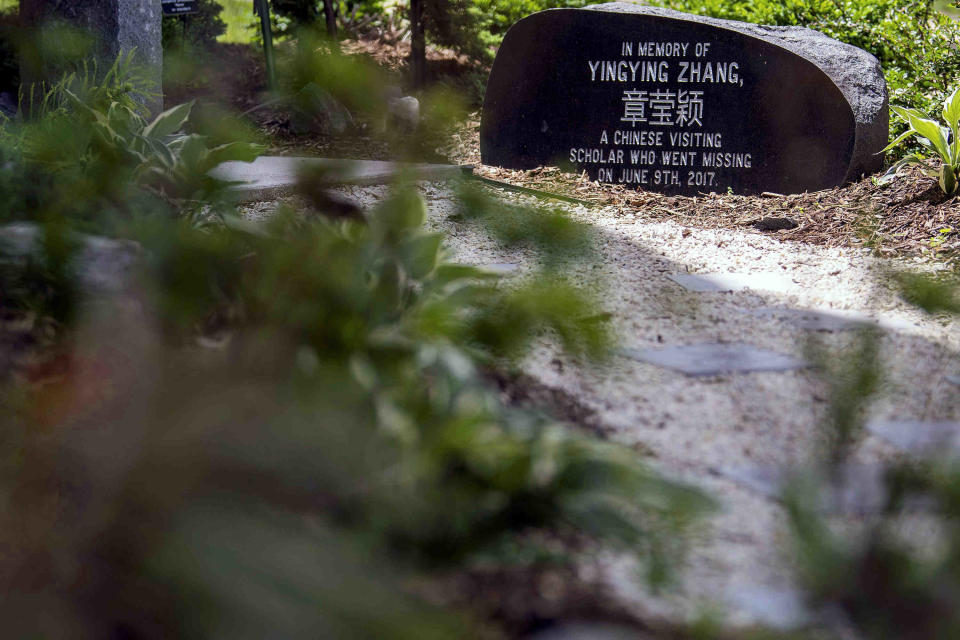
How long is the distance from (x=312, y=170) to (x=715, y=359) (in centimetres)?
170

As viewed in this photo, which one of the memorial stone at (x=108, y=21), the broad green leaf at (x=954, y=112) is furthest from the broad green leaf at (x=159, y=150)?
the broad green leaf at (x=954, y=112)

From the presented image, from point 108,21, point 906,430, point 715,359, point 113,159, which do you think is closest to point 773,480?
point 906,430

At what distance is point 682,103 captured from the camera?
5.00m

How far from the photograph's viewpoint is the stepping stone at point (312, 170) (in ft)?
3.00

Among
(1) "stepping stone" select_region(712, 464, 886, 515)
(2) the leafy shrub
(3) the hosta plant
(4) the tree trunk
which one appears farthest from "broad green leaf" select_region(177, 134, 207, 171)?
(4) the tree trunk

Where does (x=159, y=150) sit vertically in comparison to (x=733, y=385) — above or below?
above

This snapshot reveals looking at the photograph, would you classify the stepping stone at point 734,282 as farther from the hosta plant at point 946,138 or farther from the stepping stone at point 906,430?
the hosta plant at point 946,138

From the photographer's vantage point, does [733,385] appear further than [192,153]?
Yes

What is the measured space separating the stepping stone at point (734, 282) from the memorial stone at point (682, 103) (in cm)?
144

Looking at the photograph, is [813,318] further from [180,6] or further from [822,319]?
[180,6]

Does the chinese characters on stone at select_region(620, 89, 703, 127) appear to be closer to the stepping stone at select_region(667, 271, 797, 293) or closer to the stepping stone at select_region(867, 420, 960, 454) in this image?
the stepping stone at select_region(667, 271, 797, 293)

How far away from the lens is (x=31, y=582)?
→ 74 cm

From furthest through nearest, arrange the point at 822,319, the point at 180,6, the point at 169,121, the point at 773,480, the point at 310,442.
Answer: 1. the point at 180,6
2. the point at 822,319
3. the point at 169,121
4. the point at 773,480
5. the point at 310,442

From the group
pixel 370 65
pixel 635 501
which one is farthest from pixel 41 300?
pixel 635 501
